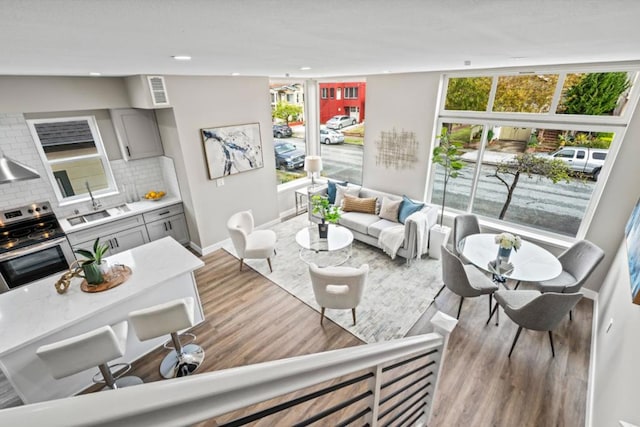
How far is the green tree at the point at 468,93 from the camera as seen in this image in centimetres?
435

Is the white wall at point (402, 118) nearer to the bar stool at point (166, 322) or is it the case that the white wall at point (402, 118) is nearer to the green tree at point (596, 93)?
the green tree at point (596, 93)

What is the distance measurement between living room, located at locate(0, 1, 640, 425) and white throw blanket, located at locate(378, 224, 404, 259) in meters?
0.98

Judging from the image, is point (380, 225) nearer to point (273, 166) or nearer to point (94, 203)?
point (273, 166)

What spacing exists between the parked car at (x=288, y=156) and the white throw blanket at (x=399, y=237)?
10.2 feet

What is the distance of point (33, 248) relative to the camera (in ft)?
12.3

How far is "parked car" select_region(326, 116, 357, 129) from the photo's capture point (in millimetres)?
6310

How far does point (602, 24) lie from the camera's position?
1.16 m

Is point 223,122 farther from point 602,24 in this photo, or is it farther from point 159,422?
point 159,422

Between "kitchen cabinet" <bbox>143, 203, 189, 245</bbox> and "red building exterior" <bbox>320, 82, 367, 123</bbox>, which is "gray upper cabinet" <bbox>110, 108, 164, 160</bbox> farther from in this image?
"red building exterior" <bbox>320, 82, 367, 123</bbox>

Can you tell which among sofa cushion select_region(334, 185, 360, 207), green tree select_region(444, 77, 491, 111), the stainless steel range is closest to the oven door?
the stainless steel range

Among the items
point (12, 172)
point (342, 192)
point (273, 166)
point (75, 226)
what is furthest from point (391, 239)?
point (12, 172)

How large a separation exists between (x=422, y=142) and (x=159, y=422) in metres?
5.15

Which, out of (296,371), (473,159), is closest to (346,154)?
(473,159)

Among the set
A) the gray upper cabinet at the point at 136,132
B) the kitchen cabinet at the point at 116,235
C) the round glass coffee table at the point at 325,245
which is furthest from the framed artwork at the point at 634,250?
the gray upper cabinet at the point at 136,132
